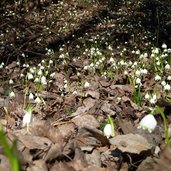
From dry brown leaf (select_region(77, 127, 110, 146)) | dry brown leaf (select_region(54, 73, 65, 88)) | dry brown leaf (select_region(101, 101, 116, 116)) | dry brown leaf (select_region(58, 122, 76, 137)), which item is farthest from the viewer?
dry brown leaf (select_region(54, 73, 65, 88))

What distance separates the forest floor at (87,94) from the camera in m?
1.98

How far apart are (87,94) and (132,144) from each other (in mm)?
2588

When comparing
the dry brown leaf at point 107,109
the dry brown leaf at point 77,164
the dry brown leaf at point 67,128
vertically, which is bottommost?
the dry brown leaf at point 107,109

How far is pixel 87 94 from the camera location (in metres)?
4.59

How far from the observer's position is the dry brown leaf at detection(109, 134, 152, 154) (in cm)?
196

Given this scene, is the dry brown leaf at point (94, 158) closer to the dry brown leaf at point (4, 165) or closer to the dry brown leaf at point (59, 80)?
the dry brown leaf at point (4, 165)

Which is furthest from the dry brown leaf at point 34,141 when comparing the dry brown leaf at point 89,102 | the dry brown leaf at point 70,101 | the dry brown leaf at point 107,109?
the dry brown leaf at point 70,101

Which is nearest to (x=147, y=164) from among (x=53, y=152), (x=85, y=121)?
(x=53, y=152)

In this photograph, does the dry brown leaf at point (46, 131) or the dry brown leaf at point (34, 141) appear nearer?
the dry brown leaf at point (34, 141)

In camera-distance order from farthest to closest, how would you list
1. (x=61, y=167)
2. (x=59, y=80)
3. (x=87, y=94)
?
(x=59, y=80) → (x=87, y=94) → (x=61, y=167)

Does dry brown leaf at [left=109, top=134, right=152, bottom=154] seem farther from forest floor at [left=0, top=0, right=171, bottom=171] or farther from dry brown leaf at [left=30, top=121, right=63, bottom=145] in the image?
dry brown leaf at [left=30, top=121, right=63, bottom=145]

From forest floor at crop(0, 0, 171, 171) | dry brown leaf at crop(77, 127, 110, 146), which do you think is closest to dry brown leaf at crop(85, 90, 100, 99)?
forest floor at crop(0, 0, 171, 171)

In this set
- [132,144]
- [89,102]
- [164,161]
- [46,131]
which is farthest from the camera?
[89,102]

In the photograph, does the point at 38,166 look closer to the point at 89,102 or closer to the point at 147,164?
the point at 147,164
